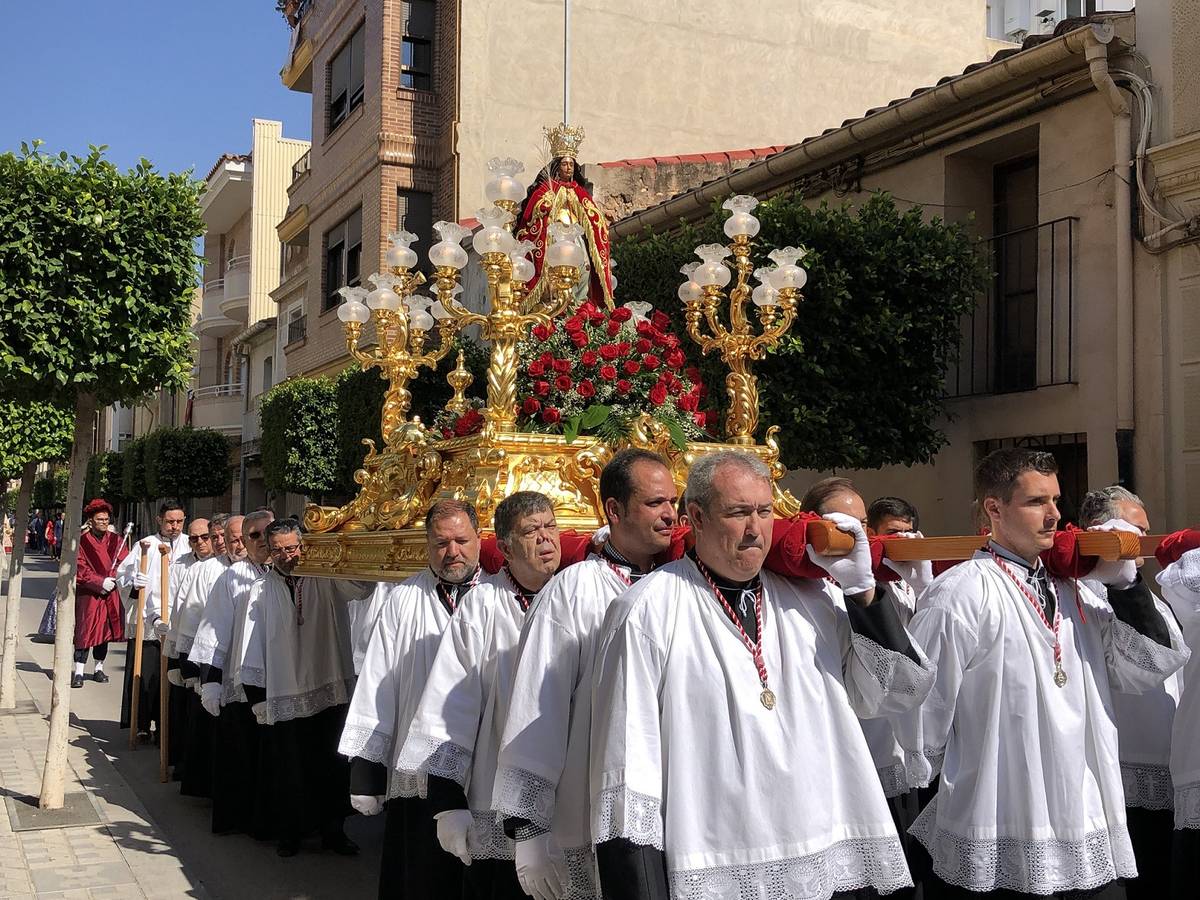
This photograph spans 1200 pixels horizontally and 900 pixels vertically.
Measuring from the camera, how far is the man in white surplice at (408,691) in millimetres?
4695

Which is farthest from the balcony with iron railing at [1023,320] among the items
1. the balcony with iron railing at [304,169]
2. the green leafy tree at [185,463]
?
the green leafy tree at [185,463]

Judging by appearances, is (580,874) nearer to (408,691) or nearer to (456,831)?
(456,831)

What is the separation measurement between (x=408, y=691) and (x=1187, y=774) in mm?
2718

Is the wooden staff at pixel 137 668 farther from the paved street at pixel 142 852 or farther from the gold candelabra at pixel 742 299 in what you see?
the gold candelabra at pixel 742 299

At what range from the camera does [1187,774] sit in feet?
13.1

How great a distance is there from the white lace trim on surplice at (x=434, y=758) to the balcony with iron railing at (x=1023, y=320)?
6.58 m

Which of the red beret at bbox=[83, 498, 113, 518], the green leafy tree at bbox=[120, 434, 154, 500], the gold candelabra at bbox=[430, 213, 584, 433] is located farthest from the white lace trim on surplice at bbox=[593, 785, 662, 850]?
the green leafy tree at bbox=[120, 434, 154, 500]

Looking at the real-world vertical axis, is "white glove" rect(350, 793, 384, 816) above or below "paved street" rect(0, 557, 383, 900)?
above

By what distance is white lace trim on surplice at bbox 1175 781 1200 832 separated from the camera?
3947mm

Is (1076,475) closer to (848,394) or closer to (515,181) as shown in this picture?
(848,394)

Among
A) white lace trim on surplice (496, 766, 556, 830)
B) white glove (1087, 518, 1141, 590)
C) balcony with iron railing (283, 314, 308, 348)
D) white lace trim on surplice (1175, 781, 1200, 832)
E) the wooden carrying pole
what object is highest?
balcony with iron railing (283, 314, 308, 348)

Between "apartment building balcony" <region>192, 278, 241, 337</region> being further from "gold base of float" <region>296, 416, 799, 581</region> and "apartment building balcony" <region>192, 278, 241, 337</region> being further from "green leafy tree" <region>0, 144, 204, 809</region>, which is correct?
"gold base of float" <region>296, 416, 799, 581</region>

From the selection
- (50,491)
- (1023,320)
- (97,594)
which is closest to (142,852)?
(97,594)

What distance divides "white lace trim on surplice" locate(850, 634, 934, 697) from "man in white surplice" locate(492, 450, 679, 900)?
74 cm
